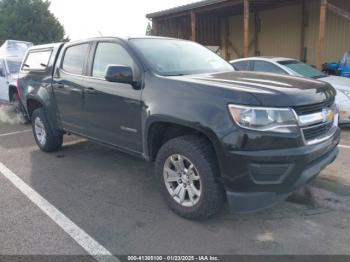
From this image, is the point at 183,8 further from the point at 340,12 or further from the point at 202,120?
the point at 202,120

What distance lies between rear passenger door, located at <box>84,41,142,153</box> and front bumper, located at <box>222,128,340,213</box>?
4.43 feet

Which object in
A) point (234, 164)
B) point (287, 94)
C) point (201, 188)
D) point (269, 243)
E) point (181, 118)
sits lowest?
point (269, 243)

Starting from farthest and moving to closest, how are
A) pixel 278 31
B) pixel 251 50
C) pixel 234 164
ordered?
1. pixel 251 50
2. pixel 278 31
3. pixel 234 164

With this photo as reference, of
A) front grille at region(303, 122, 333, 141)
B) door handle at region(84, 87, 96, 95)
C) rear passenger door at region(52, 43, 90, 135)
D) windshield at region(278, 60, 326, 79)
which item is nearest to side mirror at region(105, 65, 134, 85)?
door handle at region(84, 87, 96, 95)

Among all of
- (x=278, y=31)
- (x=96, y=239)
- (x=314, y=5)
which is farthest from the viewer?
(x=278, y=31)

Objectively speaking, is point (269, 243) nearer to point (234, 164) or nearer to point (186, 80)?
point (234, 164)

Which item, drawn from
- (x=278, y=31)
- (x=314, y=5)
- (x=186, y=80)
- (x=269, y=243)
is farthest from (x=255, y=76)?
(x=278, y=31)

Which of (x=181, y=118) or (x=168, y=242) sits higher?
(x=181, y=118)

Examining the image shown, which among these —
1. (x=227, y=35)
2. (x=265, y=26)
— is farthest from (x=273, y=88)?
(x=227, y=35)

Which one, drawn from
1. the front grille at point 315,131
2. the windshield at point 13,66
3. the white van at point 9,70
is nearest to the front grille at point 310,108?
the front grille at point 315,131

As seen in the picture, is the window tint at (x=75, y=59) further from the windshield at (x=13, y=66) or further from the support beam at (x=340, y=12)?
the support beam at (x=340, y=12)

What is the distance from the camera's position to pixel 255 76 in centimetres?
384

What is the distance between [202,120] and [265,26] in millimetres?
14633

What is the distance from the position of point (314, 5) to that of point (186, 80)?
42.0ft
